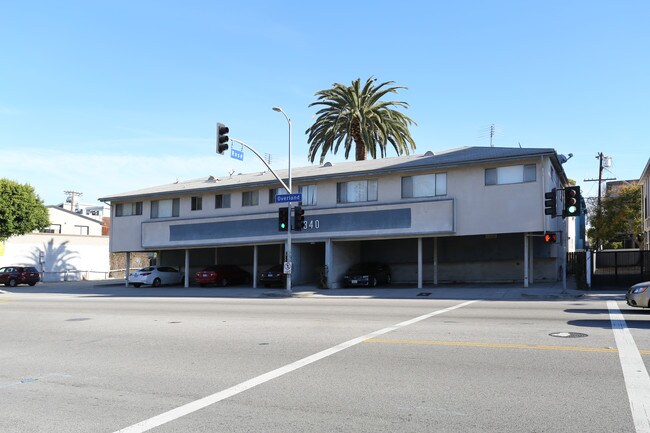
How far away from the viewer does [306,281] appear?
3500 cm

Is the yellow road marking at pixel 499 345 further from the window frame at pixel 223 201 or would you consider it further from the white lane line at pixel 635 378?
the window frame at pixel 223 201

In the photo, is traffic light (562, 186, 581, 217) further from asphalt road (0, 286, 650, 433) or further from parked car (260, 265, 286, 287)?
parked car (260, 265, 286, 287)

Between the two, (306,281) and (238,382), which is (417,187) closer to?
(306,281)

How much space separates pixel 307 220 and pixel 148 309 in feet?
47.1

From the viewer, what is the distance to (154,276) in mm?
38688

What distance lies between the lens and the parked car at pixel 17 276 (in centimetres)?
4250

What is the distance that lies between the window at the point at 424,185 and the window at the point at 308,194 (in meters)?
5.73

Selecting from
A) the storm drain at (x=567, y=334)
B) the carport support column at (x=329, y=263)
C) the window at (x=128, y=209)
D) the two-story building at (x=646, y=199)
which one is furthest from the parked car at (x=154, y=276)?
the two-story building at (x=646, y=199)

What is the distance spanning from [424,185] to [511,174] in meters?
4.53

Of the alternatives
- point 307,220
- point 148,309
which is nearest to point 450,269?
point 307,220

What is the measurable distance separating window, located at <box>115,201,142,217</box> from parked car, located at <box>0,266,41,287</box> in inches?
342

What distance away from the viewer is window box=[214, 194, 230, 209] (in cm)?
3722

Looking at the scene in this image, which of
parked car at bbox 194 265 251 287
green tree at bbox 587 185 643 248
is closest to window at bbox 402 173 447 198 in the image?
parked car at bbox 194 265 251 287

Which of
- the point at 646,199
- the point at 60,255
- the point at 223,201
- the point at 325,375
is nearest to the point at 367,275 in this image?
the point at 223,201
